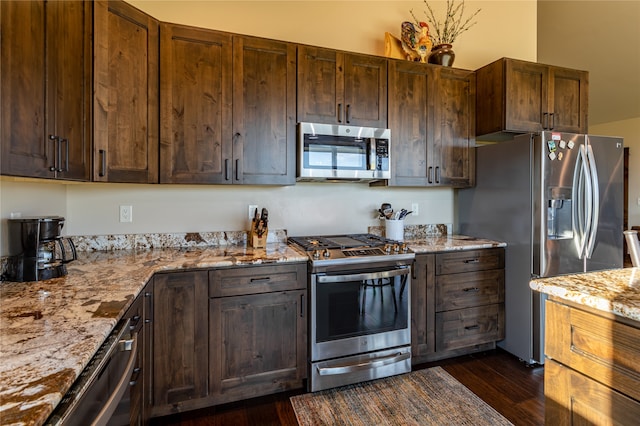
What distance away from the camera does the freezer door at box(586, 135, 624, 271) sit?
2.60 meters

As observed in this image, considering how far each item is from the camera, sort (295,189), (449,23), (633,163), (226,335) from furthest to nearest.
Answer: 1. (633,163)
2. (449,23)
3. (295,189)
4. (226,335)

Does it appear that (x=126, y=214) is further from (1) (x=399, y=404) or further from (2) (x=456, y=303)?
(2) (x=456, y=303)

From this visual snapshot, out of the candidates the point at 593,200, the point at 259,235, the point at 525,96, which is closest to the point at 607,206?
the point at 593,200

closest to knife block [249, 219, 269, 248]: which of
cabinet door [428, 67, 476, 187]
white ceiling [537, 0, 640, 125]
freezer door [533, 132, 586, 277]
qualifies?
cabinet door [428, 67, 476, 187]

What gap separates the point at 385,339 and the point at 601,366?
1450 millimetres

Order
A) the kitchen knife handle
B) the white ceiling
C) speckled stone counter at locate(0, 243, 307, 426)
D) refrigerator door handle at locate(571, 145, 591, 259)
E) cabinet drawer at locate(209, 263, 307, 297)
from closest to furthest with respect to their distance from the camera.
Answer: speckled stone counter at locate(0, 243, 307, 426) < the kitchen knife handle < cabinet drawer at locate(209, 263, 307, 297) < refrigerator door handle at locate(571, 145, 591, 259) < the white ceiling

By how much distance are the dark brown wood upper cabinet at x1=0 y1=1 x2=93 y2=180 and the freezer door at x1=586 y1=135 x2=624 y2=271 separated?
353cm

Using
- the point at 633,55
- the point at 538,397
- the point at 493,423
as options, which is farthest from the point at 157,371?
the point at 633,55

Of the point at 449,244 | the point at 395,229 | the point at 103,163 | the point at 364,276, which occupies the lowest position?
the point at 364,276

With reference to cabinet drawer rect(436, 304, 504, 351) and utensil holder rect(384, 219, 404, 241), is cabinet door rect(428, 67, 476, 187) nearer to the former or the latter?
utensil holder rect(384, 219, 404, 241)

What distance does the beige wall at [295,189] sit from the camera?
233 cm

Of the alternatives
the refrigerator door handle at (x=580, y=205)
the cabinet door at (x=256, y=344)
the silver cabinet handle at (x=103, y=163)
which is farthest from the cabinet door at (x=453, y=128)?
the silver cabinet handle at (x=103, y=163)

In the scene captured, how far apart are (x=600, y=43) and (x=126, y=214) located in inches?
255

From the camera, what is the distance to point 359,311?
2230 mm
